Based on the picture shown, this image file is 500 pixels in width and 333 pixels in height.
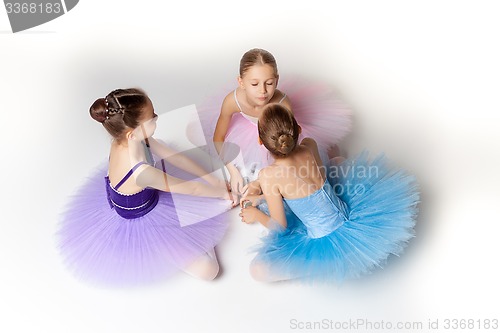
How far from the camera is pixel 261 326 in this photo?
2236mm

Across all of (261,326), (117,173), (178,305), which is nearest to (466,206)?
(261,326)

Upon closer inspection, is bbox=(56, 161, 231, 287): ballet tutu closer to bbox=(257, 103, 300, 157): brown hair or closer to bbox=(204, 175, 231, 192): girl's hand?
bbox=(204, 175, 231, 192): girl's hand

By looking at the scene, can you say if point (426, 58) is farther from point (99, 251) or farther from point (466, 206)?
point (99, 251)

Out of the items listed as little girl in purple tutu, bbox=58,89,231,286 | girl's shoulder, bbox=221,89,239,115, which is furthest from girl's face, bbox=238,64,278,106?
little girl in purple tutu, bbox=58,89,231,286

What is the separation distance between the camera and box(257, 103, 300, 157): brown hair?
2105 millimetres

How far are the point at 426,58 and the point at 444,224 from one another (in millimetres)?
957

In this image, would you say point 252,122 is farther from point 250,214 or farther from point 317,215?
point 317,215

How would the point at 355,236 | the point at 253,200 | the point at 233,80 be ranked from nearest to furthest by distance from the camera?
the point at 355,236
the point at 253,200
the point at 233,80

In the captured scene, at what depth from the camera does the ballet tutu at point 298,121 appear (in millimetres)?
2635

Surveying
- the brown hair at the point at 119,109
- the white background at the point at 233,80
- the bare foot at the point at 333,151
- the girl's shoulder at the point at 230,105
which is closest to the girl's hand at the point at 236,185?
the white background at the point at 233,80

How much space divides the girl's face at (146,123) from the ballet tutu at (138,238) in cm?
28

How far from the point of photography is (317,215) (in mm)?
2250

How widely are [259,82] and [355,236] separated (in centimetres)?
63

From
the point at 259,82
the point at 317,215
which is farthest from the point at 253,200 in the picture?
the point at 259,82
